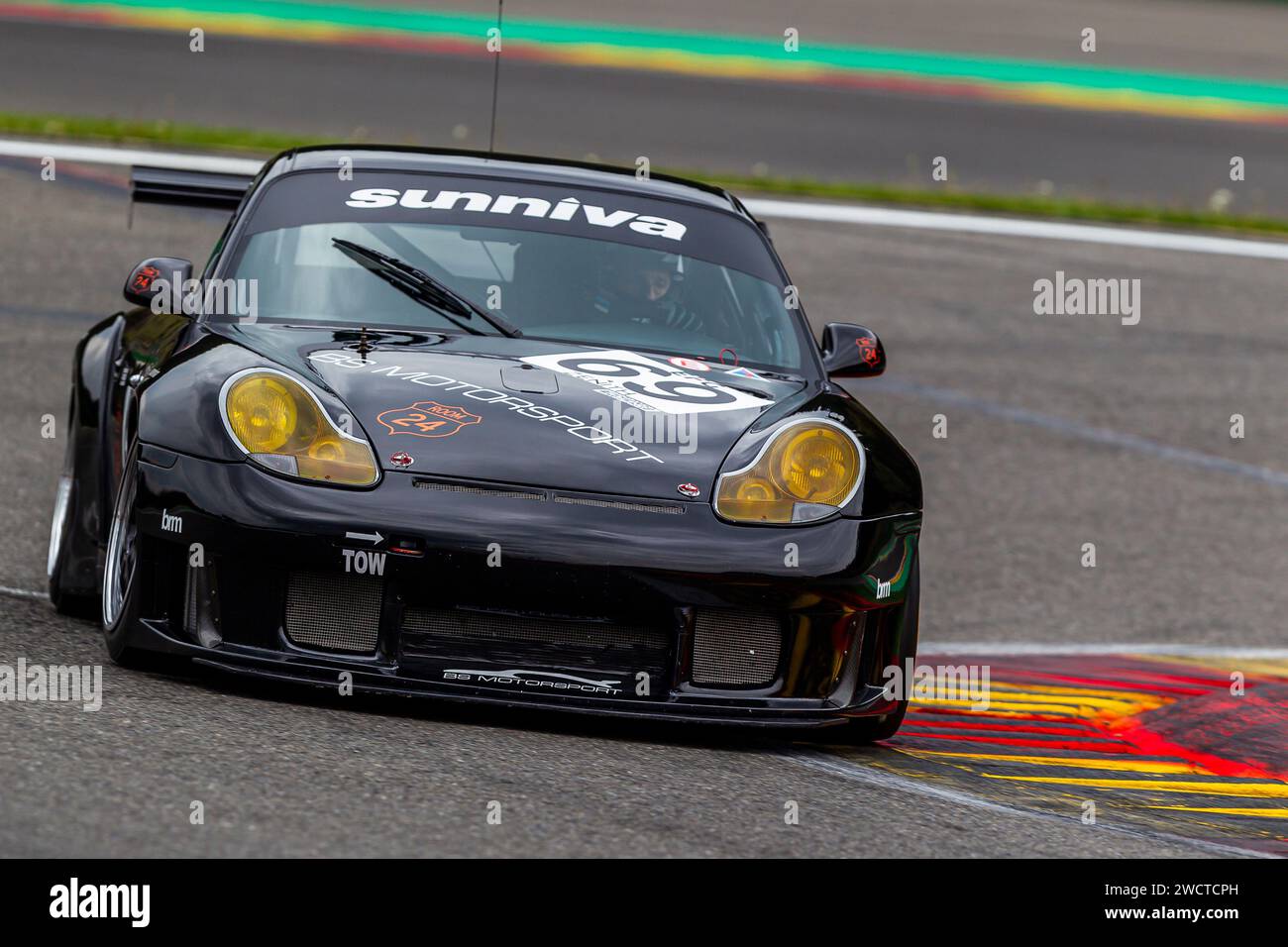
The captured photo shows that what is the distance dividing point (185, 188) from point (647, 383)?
271 cm

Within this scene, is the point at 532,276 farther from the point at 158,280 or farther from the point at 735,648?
the point at 735,648

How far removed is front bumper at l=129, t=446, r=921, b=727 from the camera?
4.02m

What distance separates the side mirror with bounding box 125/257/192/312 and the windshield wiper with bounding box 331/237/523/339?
0.41 m

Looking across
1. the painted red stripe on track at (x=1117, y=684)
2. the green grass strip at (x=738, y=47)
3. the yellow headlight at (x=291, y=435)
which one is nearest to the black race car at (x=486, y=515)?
Answer: the yellow headlight at (x=291, y=435)

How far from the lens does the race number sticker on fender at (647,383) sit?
4.52 metres

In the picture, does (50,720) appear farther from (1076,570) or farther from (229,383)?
(1076,570)

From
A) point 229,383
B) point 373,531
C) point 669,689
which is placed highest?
point 229,383

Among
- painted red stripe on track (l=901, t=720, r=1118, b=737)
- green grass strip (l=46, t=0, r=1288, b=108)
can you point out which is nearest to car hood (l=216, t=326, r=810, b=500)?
painted red stripe on track (l=901, t=720, r=1118, b=737)

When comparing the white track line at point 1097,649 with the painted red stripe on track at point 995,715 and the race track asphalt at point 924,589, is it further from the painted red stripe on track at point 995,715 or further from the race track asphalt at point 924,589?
the painted red stripe on track at point 995,715

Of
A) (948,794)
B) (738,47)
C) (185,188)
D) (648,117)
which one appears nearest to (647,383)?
(948,794)

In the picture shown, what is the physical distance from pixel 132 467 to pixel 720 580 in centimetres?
131

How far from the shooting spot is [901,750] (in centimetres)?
460
